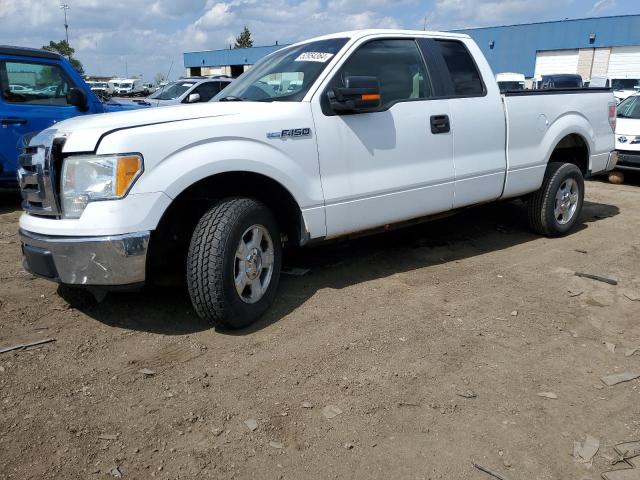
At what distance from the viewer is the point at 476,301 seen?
427 cm

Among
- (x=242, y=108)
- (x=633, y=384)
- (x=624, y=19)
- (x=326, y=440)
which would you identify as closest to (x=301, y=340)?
(x=326, y=440)

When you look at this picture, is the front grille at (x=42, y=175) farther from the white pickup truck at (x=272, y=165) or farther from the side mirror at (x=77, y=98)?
the side mirror at (x=77, y=98)

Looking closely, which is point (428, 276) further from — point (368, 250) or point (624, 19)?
point (624, 19)

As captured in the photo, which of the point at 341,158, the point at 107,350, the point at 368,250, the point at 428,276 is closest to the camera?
the point at 107,350

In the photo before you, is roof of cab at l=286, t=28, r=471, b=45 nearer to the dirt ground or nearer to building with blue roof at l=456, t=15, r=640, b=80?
the dirt ground

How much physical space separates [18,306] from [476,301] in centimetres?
335

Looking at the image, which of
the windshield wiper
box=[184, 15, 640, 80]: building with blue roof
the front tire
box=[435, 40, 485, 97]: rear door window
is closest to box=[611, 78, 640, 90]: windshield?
box=[184, 15, 640, 80]: building with blue roof

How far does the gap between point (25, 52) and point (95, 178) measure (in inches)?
193

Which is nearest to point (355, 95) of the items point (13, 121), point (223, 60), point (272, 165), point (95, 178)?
point (272, 165)

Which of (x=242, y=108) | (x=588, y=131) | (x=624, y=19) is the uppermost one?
(x=624, y=19)

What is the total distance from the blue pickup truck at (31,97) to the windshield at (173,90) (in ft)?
21.6

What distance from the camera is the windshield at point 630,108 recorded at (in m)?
10.5

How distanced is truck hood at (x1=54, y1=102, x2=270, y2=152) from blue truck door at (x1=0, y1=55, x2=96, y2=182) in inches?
147

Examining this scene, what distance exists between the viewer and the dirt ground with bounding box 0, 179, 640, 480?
8.21 feet
